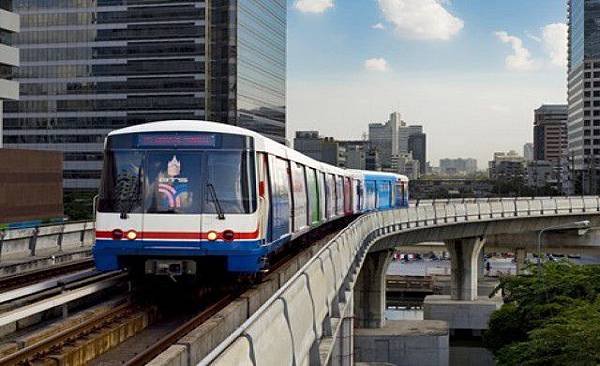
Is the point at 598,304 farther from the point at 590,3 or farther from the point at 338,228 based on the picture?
the point at 590,3

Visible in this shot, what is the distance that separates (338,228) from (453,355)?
2390cm

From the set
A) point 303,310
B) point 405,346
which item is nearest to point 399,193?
point 405,346

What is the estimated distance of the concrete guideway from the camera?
28.3ft

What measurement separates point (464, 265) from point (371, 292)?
1044 cm

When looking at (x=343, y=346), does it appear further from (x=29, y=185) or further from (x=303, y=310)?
(x=29, y=185)

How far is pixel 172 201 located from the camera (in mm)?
15719

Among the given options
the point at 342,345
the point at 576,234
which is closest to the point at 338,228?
the point at 342,345

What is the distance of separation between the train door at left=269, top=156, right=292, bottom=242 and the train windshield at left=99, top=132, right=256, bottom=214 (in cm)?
157

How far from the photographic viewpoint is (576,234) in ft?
238

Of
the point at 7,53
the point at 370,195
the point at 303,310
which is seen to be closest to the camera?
the point at 303,310

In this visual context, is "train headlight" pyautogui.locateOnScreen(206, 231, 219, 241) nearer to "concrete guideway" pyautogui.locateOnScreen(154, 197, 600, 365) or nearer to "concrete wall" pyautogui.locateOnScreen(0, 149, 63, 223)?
"concrete guideway" pyautogui.locateOnScreen(154, 197, 600, 365)

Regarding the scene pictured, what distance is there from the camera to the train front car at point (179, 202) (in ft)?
51.4

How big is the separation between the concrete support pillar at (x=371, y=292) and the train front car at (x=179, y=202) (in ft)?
142

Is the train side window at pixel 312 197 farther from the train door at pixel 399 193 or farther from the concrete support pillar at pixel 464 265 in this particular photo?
the concrete support pillar at pixel 464 265
